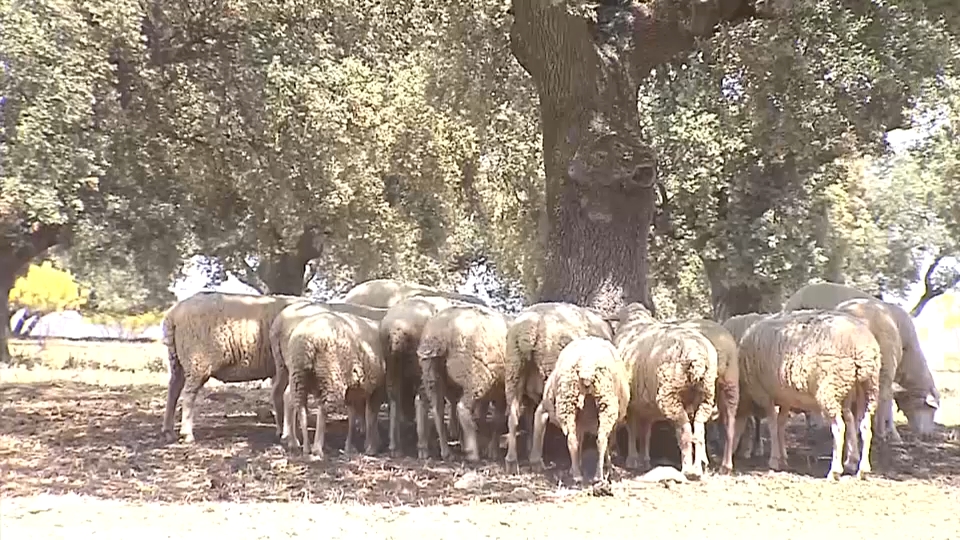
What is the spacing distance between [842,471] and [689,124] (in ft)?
34.0

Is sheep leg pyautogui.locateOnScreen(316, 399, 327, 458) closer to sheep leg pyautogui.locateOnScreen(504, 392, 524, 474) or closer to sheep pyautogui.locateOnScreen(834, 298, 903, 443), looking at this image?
sheep leg pyautogui.locateOnScreen(504, 392, 524, 474)

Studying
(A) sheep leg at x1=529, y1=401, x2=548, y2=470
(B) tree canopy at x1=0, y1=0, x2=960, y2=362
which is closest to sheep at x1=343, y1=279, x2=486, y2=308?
(B) tree canopy at x1=0, y1=0, x2=960, y2=362

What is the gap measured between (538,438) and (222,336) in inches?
150

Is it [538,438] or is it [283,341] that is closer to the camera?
[538,438]

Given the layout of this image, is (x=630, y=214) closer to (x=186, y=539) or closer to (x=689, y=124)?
(x=186, y=539)

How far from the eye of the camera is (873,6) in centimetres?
1196

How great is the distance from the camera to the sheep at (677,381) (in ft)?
30.0

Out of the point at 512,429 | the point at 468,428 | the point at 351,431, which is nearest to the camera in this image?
the point at 512,429

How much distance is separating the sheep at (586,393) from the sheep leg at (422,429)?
197 cm

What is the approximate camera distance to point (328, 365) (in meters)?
9.98

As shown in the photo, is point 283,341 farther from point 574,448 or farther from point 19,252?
point 19,252

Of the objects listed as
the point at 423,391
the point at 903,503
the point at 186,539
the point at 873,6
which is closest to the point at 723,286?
the point at 873,6

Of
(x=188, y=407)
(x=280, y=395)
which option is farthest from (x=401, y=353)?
(x=188, y=407)

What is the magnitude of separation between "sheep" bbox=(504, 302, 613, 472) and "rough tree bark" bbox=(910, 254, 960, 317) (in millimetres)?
28968
